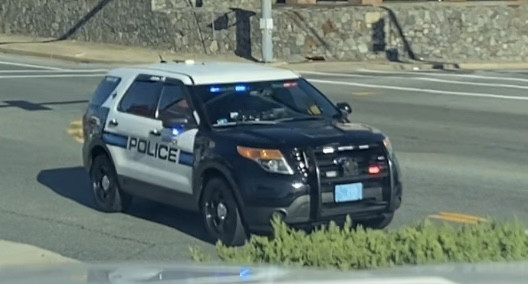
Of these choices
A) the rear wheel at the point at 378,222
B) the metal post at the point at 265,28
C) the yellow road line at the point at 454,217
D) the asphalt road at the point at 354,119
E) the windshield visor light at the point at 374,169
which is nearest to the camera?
the windshield visor light at the point at 374,169

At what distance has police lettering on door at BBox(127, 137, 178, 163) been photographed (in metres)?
11.5

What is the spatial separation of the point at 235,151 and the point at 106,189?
2.56 metres

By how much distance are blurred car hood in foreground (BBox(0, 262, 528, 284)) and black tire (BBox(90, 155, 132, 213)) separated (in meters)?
7.95

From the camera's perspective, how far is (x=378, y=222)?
10.9 m

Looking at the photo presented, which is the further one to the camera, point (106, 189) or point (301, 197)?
point (106, 189)

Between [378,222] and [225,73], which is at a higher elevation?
[225,73]

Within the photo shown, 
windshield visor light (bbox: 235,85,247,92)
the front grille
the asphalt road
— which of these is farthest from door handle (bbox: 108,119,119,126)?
the front grille

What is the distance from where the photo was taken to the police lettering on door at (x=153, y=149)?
1149 cm

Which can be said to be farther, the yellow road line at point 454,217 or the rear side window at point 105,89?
the rear side window at point 105,89

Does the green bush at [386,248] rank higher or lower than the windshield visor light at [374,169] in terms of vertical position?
higher

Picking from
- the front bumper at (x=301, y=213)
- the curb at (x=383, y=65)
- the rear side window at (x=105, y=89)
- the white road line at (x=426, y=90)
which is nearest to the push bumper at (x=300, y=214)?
the front bumper at (x=301, y=213)

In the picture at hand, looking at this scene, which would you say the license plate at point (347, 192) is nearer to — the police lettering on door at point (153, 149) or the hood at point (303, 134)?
the hood at point (303, 134)

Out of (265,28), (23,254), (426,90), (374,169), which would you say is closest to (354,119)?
(426,90)

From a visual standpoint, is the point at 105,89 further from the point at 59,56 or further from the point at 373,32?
the point at 59,56
